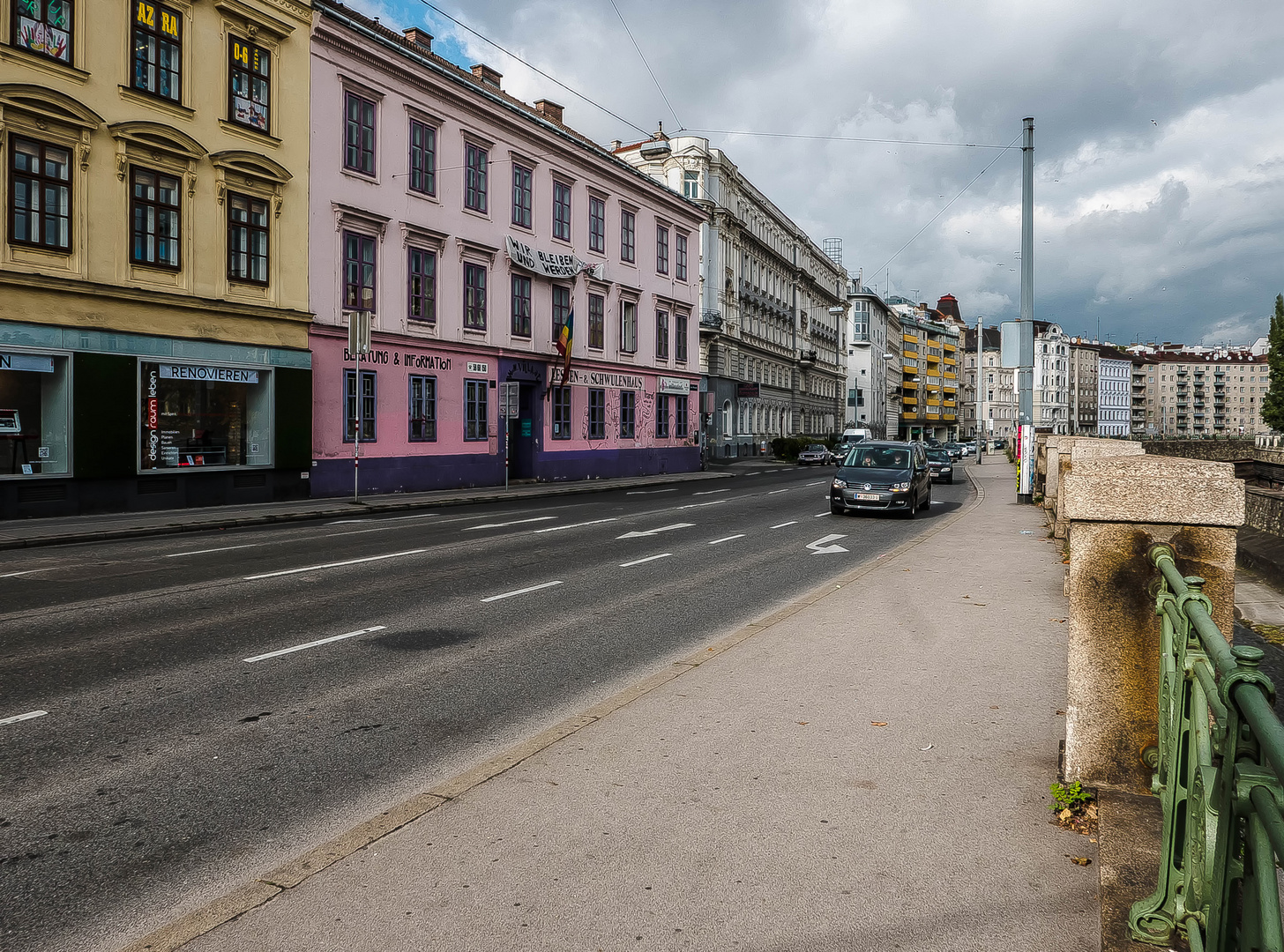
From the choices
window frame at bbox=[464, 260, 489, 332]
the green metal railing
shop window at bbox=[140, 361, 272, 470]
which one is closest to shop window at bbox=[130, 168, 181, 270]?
shop window at bbox=[140, 361, 272, 470]

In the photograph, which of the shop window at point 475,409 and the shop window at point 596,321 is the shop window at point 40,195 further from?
the shop window at point 596,321

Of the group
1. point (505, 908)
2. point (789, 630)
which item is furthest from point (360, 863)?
point (789, 630)

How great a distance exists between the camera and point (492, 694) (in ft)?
20.7

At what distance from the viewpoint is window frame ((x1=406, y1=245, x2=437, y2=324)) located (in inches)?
1075

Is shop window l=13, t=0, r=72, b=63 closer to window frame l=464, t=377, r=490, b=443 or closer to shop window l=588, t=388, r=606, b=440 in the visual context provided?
window frame l=464, t=377, r=490, b=443

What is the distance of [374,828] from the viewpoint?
395cm

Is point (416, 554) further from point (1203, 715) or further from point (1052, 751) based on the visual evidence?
point (1203, 715)

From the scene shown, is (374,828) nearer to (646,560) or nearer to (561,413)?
(646,560)

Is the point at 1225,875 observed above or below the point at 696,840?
above

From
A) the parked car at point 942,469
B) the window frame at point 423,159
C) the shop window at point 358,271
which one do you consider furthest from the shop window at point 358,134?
the parked car at point 942,469

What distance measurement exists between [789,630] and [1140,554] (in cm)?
429

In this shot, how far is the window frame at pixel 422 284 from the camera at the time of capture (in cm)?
2730

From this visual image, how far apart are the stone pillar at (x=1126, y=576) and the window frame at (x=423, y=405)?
24.4m

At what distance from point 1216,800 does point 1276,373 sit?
108 metres
